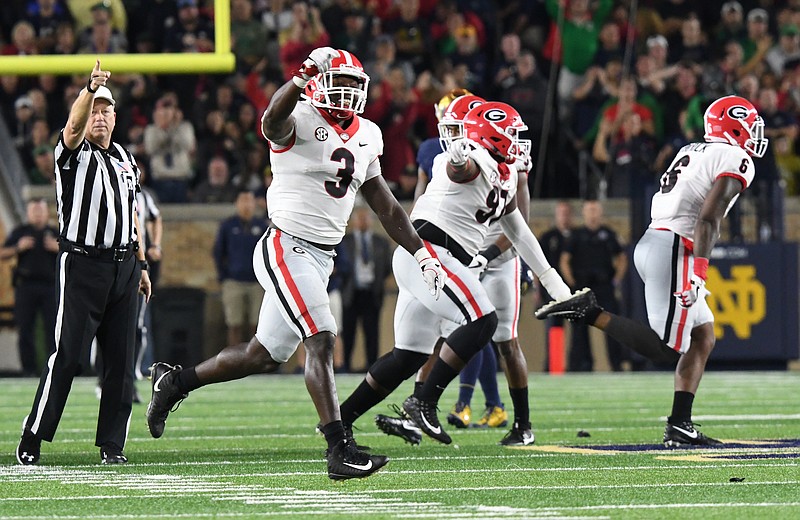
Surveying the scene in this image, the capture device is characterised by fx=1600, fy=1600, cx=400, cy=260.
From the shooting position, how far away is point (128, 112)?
57.2 feet

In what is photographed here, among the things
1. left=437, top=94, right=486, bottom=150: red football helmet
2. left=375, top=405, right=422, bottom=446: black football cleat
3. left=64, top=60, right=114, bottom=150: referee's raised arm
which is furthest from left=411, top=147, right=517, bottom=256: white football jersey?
left=64, top=60, right=114, bottom=150: referee's raised arm

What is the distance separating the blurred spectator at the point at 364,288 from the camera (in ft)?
53.1

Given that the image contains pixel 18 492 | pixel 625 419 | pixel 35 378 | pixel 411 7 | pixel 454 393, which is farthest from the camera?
pixel 411 7

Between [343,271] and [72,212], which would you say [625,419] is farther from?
[343,271]

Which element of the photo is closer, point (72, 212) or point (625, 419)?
point (72, 212)

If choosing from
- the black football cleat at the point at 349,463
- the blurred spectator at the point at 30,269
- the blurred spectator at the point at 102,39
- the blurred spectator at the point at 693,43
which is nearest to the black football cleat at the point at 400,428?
the black football cleat at the point at 349,463

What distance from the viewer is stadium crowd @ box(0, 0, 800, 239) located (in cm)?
1672

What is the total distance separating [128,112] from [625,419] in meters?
9.11

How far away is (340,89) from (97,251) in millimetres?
1450

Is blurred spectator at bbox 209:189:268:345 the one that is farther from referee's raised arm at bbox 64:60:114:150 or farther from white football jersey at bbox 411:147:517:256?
referee's raised arm at bbox 64:60:114:150

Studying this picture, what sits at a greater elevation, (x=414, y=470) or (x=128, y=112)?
(x=128, y=112)

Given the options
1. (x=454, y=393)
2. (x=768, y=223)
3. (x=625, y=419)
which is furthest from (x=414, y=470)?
(x=768, y=223)

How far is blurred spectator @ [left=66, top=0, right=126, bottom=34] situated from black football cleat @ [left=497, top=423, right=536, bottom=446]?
381 inches

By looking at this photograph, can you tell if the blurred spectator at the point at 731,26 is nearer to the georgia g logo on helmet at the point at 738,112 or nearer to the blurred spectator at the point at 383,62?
the blurred spectator at the point at 383,62
